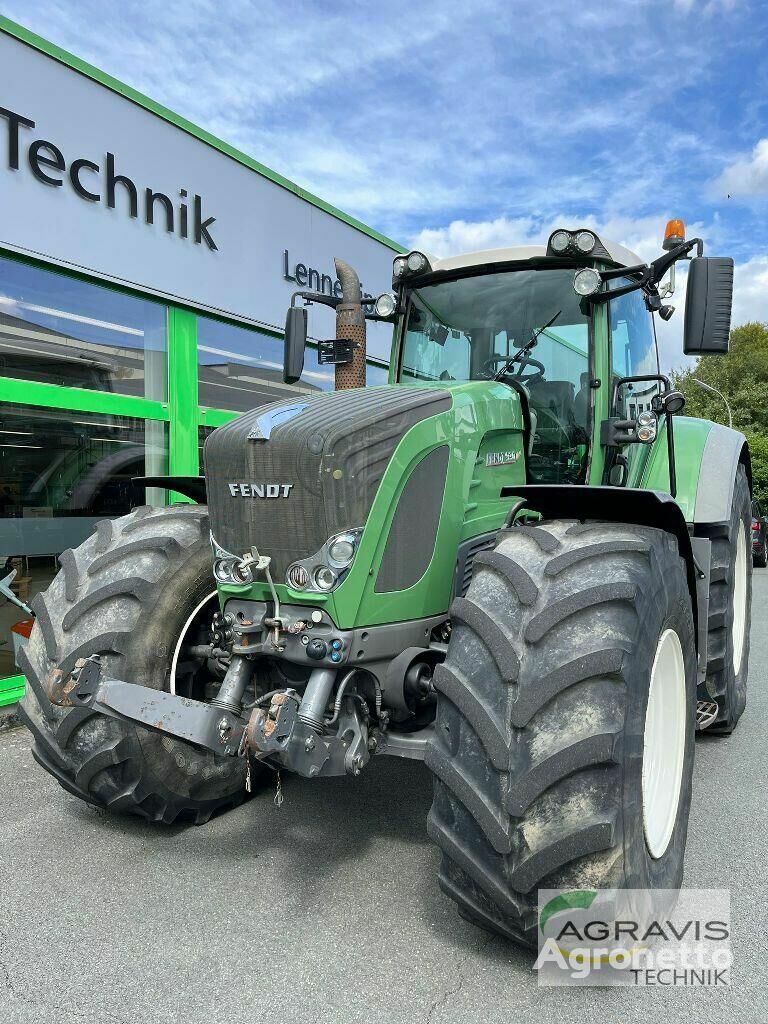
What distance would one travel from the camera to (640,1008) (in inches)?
90.5

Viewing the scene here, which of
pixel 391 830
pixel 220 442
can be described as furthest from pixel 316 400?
pixel 391 830

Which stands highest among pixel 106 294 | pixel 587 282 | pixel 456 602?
pixel 106 294

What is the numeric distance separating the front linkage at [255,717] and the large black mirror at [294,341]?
199 centimetres

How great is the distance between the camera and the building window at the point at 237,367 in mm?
7074

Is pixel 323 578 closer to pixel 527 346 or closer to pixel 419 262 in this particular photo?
pixel 527 346

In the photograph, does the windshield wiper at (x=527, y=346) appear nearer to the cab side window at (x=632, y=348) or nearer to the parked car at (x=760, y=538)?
the cab side window at (x=632, y=348)

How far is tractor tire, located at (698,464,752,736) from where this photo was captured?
168 inches

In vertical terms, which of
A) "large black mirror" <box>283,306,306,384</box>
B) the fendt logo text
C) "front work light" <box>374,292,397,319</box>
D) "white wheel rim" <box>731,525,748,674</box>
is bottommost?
"white wheel rim" <box>731,525,748,674</box>

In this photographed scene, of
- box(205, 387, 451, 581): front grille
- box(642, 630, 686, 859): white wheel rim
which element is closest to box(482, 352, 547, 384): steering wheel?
box(205, 387, 451, 581): front grille

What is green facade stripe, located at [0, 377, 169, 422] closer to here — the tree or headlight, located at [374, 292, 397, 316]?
headlight, located at [374, 292, 397, 316]

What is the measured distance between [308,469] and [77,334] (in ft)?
13.0

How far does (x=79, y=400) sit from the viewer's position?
5.84 m

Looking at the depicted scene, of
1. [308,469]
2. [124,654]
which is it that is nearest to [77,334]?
[124,654]

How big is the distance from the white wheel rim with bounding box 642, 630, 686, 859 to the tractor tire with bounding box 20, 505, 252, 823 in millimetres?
1630
